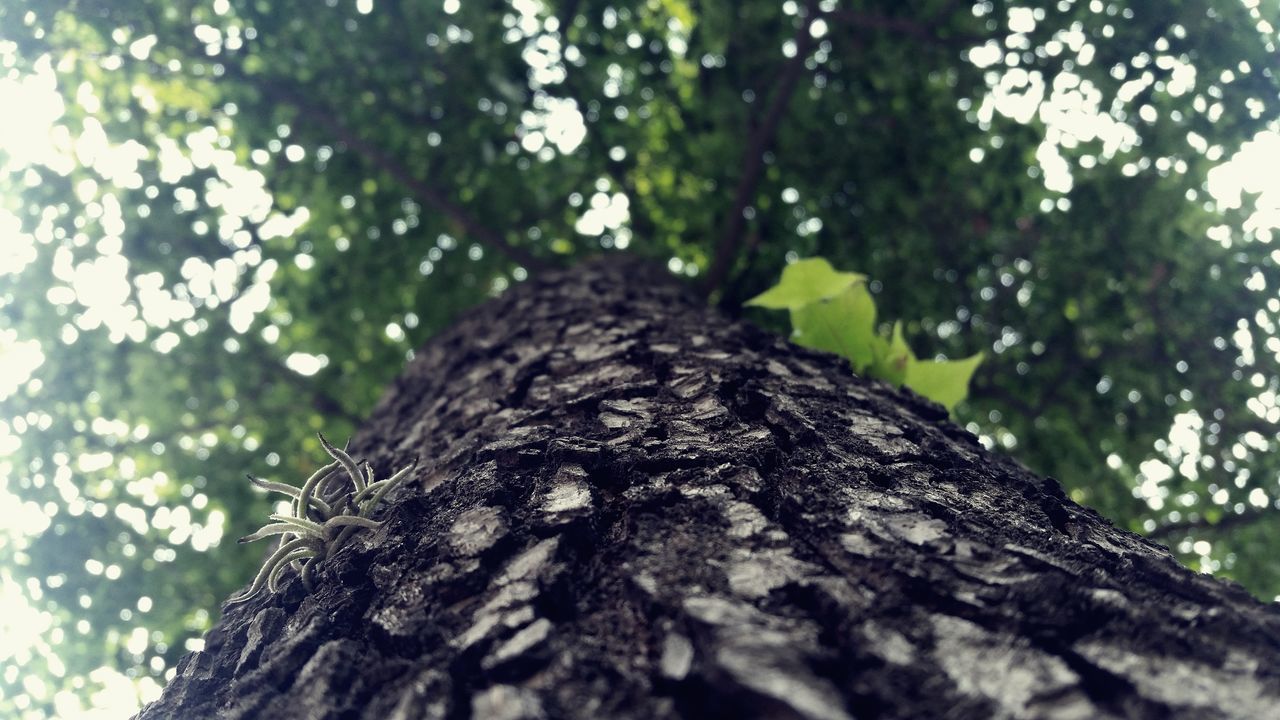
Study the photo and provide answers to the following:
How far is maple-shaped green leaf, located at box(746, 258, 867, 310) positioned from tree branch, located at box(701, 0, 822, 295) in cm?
221

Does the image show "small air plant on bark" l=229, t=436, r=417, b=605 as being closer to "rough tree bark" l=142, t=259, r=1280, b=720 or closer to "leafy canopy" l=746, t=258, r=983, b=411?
"rough tree bark" l=142, t=259, r=1280, b=720

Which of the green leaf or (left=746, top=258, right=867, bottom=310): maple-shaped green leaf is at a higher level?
(left=746, top=258, right=867, bottom=310): maple-shaped green leaf

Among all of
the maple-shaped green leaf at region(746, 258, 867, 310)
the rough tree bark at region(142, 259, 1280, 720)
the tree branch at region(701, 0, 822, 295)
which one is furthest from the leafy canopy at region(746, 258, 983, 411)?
the tree branch at region(701, 0, 822, 295)

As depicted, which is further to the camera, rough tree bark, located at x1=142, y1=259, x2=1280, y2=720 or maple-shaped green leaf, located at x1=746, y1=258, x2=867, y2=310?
maple-shaped green leaf, located at x1=746, y1=258, x2=867, y2=310

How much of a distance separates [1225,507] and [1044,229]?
177cm

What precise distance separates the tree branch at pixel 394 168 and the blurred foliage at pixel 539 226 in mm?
21

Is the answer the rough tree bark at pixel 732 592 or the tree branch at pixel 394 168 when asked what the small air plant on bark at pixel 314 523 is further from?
the tree branch at pixel 394 168

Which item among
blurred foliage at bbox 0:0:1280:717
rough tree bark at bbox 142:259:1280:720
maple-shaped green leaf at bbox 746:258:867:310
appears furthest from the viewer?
blurred foliage at bbox 0:0:1280:717

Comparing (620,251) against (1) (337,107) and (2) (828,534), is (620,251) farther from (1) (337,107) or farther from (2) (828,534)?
(2) (828,534)

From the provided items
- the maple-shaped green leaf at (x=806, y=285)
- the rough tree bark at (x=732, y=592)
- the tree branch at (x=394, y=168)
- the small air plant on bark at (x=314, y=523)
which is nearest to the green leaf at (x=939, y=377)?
the maple-shaped green leaf at (x=806, y=285)

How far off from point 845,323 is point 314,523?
1.57 m

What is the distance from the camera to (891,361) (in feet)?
7.58

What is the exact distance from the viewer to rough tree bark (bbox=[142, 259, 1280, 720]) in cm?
87

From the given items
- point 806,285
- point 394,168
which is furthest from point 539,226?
point 806,285
